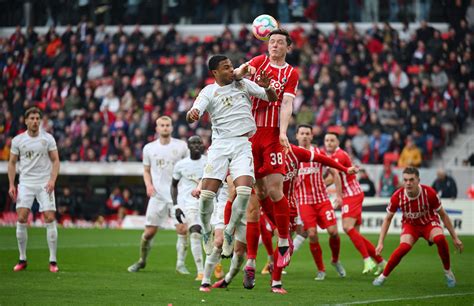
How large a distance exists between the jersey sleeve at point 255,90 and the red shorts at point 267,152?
20.0 inches

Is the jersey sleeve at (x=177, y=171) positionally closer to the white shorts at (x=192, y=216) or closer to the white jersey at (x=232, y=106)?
the white shorts at (x=192, y=216)

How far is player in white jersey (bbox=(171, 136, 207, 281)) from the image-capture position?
15.0m

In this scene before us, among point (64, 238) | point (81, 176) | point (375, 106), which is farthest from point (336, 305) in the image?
point (81, 176)

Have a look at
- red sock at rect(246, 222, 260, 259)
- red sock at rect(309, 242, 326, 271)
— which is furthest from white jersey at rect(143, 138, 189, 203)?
red sock at rect(246, 222, 260, 259)

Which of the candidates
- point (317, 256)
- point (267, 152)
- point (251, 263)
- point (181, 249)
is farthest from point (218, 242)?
point (181, 249)

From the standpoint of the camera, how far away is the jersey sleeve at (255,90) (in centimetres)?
1145

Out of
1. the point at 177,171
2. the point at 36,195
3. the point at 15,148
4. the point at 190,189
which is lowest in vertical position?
the point at 36,195

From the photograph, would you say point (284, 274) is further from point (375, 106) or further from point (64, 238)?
point (375, 106)

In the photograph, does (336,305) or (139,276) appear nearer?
(336,305)

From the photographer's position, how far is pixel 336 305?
1032 cm

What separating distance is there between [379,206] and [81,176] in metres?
10.7

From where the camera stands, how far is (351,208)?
1645 cm

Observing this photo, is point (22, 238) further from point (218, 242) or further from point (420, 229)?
point (420, 229)

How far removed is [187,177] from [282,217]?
160 inches
